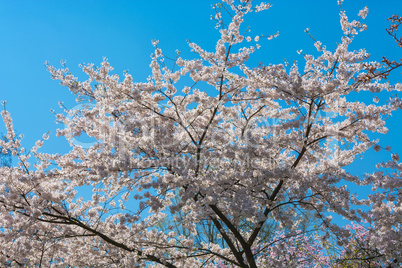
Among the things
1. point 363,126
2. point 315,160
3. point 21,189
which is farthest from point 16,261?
point 363,126

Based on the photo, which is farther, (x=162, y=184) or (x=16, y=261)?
(x=16, y=261)

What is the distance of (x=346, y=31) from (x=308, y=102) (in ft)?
4.90

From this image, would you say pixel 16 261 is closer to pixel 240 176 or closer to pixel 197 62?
pixel 240 176

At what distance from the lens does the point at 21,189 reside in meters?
6.99

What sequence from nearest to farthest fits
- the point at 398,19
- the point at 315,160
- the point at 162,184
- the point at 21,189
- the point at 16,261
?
the point at 398,19, the point at 162,184, the point at 21,189, the point at 315,160, the point at 16,261

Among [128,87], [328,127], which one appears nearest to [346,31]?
[328,127]

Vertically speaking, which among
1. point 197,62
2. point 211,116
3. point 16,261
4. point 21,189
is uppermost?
point 197,62

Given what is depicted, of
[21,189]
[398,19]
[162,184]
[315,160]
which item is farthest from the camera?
[315,160]

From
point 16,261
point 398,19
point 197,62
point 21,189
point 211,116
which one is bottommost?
point 16,261

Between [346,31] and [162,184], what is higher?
[346,31]

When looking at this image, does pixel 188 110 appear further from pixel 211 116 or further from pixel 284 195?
pixel 284 195

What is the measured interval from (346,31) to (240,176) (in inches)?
134

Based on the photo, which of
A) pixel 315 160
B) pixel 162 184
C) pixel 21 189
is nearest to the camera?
pixel 162 184

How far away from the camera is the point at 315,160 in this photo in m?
7.60
